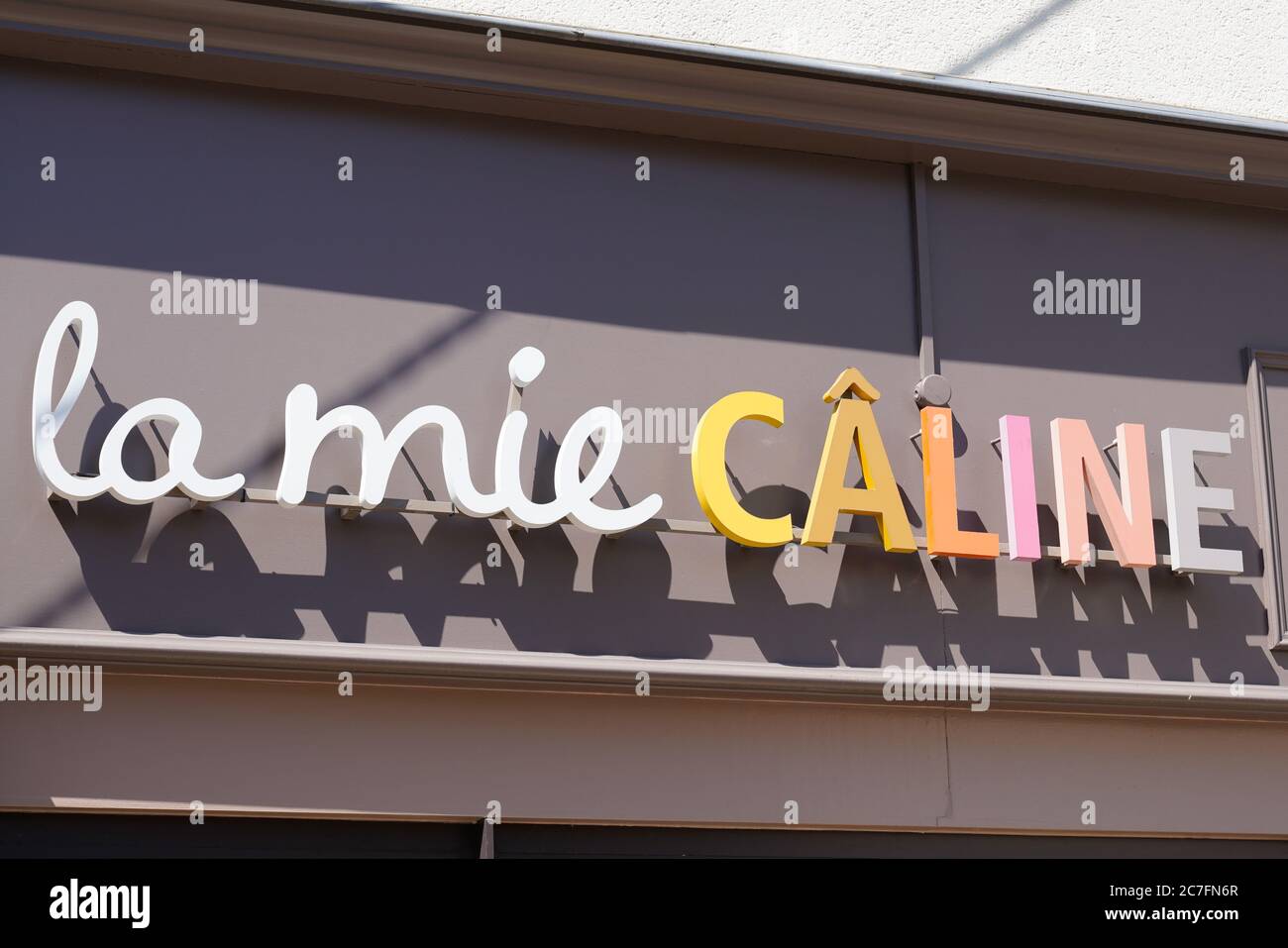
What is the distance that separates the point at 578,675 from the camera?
210 inches

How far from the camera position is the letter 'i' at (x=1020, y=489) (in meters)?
5.82

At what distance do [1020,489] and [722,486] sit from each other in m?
1.26

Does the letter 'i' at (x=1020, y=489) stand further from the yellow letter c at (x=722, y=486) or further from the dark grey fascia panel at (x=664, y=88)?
the dark grey fascia panel at (x=664, y=88)

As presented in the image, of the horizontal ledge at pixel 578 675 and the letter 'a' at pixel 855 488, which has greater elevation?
the letter 'a' at pixel 855 488

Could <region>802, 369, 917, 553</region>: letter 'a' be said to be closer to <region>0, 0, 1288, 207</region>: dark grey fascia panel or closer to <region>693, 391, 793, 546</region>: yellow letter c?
<region>693, 391, 793, 546</region>: yellow letter c

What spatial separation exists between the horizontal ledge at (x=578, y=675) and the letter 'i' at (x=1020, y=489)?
52 cm

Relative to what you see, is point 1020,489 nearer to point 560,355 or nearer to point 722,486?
point 722,486

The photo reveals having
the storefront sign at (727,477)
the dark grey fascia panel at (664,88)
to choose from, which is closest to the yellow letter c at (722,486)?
the storefront sign at (727,477)

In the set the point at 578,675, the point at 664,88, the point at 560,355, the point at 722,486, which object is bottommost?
the point at 578,675

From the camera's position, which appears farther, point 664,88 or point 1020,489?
point 664,88

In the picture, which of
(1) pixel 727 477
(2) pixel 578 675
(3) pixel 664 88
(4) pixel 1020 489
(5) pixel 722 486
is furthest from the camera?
(3) pixel 664 88

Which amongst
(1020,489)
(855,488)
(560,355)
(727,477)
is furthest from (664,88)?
(1020,489)

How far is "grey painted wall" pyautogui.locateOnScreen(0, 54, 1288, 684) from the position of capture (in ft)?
17.5

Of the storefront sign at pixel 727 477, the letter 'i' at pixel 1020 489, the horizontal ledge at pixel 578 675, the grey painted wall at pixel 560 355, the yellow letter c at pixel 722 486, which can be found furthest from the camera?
the letter 'i' at pixel 1020 489
